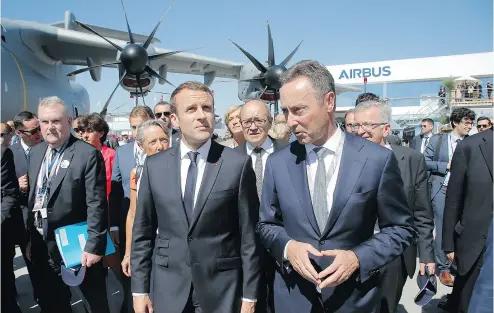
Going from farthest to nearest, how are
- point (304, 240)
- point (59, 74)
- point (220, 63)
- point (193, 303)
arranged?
point (220, 63) < point (59, 74) < point (193, 303) < point (304, 240)

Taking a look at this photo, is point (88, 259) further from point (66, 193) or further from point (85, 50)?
point (85, 50)

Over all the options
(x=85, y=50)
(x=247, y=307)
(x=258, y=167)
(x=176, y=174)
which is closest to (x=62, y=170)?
(x=176, y=174)

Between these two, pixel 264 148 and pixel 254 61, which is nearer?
pixel 264 148

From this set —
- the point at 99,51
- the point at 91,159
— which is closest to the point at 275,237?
the point at 91,159

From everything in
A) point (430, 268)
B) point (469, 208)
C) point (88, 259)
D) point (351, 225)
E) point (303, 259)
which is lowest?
point (430, 268)

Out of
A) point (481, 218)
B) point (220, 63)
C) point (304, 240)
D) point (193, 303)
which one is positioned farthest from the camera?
point (220, 63)

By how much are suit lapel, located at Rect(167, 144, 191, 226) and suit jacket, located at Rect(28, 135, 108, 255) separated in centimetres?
134

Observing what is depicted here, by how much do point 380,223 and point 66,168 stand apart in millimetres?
2696

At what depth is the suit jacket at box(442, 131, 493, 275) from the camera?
3199 millimetres

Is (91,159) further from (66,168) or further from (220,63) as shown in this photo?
(220,63)

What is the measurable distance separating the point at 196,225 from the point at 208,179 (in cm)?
28

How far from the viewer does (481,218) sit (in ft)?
10.7

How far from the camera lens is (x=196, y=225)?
223 cm

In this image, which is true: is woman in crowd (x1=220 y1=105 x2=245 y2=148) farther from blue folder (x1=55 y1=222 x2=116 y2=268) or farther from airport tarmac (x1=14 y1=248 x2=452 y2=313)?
airport tarmac (x1=14 y1=248 x2=452 y2=313)
